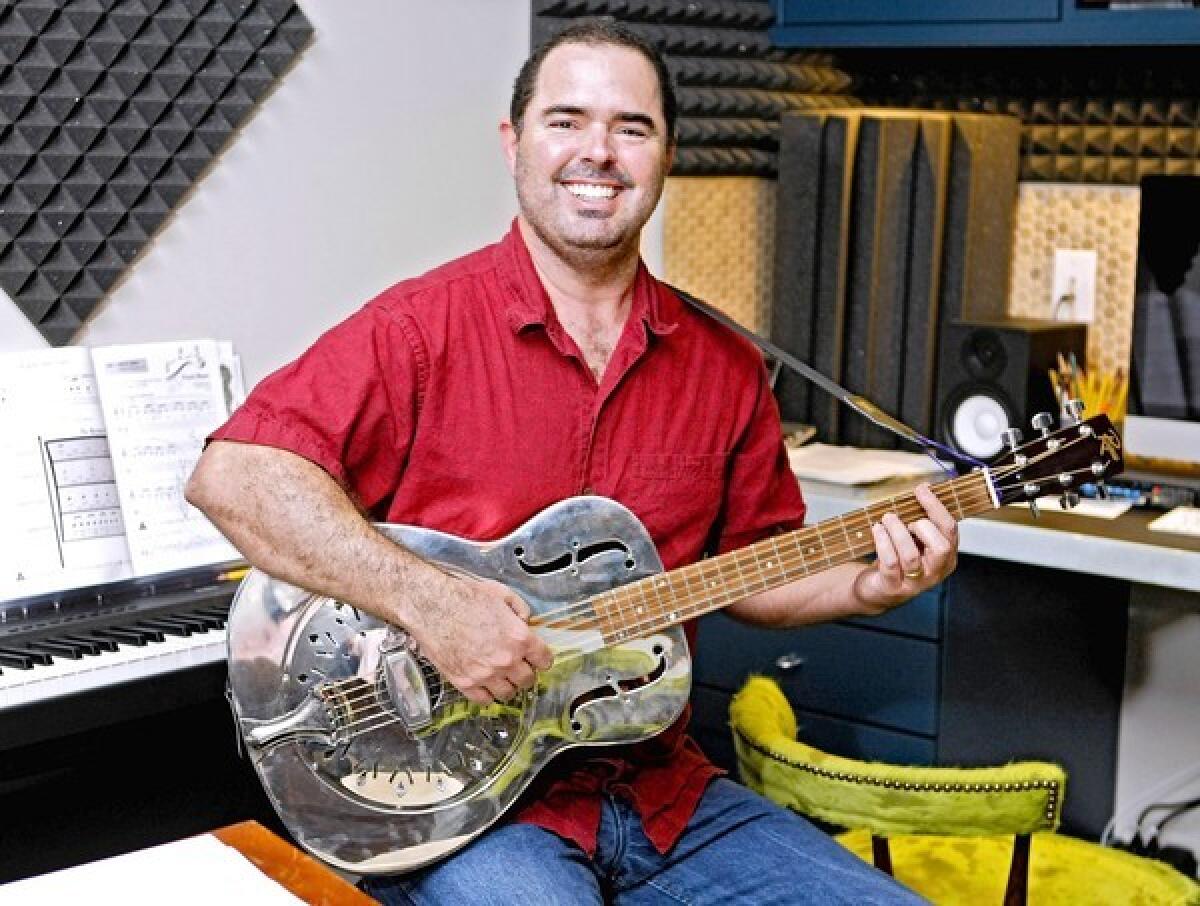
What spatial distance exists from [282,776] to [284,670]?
12cm

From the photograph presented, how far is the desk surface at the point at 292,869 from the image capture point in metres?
1.53

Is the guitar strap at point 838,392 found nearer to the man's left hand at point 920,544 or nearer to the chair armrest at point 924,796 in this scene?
the man's left hand at point 920,544

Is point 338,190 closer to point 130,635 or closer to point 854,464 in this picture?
point 130,635

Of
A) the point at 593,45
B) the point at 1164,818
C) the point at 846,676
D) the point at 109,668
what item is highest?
the point at 593,45

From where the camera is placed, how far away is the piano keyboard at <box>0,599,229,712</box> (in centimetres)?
221

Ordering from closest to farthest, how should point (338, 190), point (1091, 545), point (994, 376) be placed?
point (1091, 545)
point (338, 190)
point (994, 376)

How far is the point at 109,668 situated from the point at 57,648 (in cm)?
9

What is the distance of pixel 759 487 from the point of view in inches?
90.4

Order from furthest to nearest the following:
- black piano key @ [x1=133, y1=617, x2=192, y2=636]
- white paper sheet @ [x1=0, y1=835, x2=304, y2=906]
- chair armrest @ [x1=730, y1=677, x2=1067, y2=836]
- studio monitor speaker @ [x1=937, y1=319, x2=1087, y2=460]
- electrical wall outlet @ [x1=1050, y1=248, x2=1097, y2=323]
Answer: electrical wall outlet @ [x1=1050, y1=248, x2=1097, y2=323], studio monitor speaker @ [x1=937, y1=319, x2=1087, y2=460], black piano key @ [x1=133, y1=617, x2=192, y2=636], chair armrest @ [x1=730, y1=677, x2=1067, y2=836], white paper sheet @ [x1=0, y1=835, x2=304, y2=906]

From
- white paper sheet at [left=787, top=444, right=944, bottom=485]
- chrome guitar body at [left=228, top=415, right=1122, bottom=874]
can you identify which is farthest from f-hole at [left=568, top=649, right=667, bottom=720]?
white paper sheet at [left=787, top=444, right=944, bottom=485]

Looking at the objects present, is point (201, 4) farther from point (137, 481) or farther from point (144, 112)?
point (137, 481)

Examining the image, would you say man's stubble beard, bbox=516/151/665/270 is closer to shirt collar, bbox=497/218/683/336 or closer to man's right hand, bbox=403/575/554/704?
shirt collar, bbox=497/218/683/336

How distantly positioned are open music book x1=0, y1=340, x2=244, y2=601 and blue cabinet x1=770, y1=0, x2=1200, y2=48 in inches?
60.7

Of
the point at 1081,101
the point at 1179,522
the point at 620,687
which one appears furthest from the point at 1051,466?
the point at 1081,101
